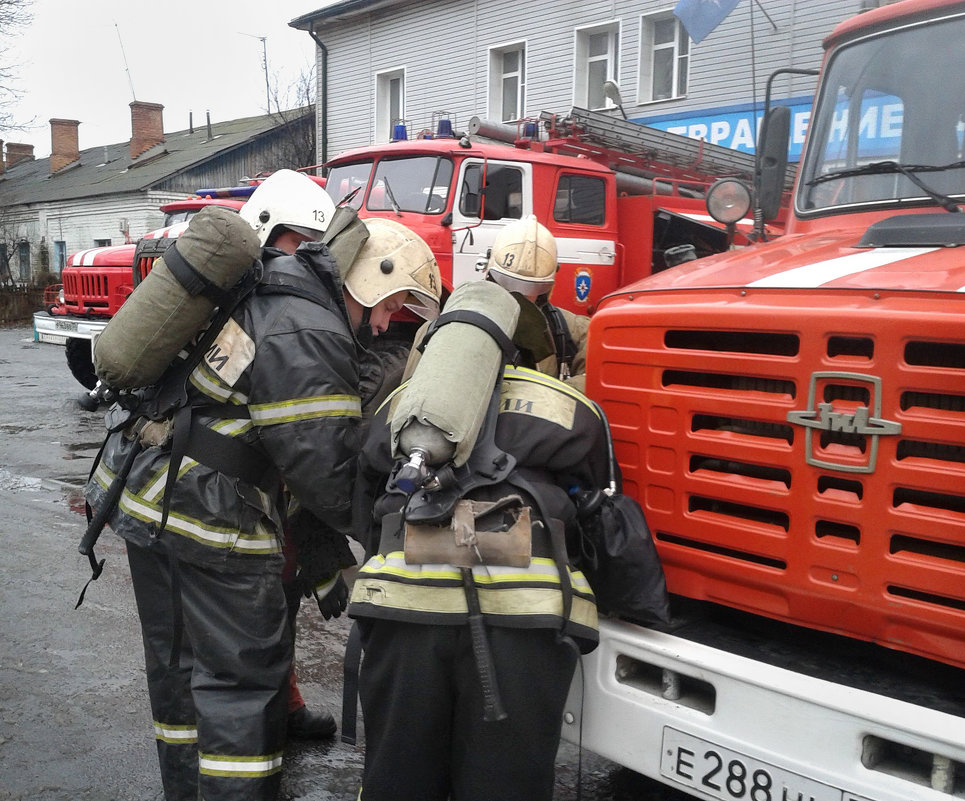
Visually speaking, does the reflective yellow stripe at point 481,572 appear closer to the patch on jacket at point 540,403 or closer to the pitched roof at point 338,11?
the patch on jacket at point 540,403

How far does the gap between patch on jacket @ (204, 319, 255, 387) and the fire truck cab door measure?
564 centimetres

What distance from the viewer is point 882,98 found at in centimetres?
335

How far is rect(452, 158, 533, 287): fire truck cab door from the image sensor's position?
8273mm

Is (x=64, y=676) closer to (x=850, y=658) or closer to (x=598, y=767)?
(x=598, y=767)

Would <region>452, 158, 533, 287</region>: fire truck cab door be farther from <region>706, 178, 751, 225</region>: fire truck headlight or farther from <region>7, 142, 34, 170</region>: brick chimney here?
<region>7, 142, 34, 170</region>: brick chimney

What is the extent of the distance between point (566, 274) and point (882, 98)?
541 cm

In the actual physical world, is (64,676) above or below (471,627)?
below

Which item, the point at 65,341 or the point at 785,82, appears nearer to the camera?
the point at 65,341

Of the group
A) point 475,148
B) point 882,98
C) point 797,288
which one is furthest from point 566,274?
point 797,288

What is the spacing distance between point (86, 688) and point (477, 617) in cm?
263

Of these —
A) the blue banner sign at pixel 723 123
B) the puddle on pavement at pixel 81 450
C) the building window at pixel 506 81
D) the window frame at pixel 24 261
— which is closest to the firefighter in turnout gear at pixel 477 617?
the puddle on pavement at pixel 81 450

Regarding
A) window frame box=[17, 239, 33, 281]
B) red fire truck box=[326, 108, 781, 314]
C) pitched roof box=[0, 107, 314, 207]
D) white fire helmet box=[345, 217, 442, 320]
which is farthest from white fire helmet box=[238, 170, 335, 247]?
window frame box=[17, 239, 33, 281]

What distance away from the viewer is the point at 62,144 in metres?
39.4

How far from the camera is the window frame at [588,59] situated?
1568cm
